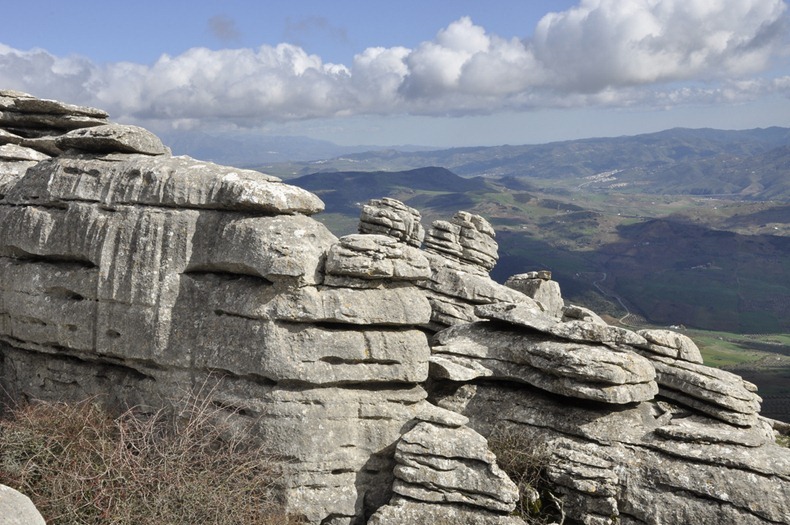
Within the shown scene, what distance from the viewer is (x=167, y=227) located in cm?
2275

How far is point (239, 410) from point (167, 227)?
698cm

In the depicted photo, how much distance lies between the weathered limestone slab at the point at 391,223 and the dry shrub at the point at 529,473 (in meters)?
18.0

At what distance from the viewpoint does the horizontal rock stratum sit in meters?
21.3

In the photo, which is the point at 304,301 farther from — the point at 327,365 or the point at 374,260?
the point at 374,260

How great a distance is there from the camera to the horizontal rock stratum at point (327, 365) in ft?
69.8

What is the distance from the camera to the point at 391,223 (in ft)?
129

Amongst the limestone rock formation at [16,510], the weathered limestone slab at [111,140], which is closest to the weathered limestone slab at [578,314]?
the weathered limestone slab at [111,140]

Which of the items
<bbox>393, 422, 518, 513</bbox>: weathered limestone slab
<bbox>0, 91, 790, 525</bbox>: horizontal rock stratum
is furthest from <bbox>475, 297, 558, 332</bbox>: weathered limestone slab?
<bbox>393, 422, 518, 513</bbox>: weathered limestone slab

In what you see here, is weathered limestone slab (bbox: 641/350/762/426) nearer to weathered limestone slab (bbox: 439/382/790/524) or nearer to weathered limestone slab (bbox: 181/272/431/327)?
weathered limestone slab (bbox: 439/382/790/524)

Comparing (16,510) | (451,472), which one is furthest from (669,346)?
(16,510)

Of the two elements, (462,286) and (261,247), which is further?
(462,286)

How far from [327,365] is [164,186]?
8774 mm

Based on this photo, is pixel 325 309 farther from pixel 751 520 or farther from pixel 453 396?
→ pixel 751 520

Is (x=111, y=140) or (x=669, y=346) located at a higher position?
(x=111, y=140)
